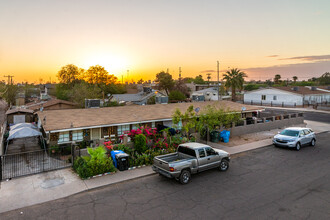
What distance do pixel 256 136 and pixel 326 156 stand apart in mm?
7469

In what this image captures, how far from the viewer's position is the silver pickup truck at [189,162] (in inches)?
454

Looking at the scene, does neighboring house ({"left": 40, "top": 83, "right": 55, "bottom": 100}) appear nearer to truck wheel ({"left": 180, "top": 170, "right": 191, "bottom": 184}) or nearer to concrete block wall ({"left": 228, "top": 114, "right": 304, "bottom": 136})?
concrete block wall ({"left": 228, "top": 114, "right": 304, "bottom": 136})

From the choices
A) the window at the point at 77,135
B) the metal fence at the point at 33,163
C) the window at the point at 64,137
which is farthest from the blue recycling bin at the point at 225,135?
the window at the point at 64,137

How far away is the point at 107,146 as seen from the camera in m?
15.3

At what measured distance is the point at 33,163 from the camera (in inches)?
607

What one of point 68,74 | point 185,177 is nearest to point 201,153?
point 185,177

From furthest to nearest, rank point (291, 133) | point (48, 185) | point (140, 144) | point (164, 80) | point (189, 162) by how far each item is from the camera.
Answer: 1. point (164, 80)
2. point (291, 133)
3. point (140, 144)
4. point (189, 162)
5. point (48, 185)

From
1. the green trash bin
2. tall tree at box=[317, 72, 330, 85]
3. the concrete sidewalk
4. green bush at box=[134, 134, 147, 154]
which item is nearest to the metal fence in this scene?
the concrete sidewalk

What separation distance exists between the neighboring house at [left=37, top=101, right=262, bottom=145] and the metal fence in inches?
48.1

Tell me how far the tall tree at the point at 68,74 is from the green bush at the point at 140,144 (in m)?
63.4

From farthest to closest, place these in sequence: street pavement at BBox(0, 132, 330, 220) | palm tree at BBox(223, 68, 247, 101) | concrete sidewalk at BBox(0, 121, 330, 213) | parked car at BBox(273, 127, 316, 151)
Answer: palm tree at BBox(223, 68, 247, 101) → parked car at BBox(273, 127, 316, 151) → concrete sidewalk at BBox(0, 121, 330, 213) → street pavement at BBox(0, 132, 330, 220)

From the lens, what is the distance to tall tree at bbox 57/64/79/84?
71.2m

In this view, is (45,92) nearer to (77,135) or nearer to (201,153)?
(77,135)

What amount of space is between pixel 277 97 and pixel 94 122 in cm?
5713
